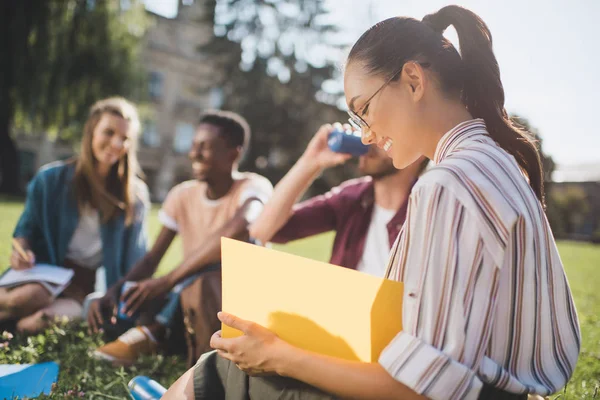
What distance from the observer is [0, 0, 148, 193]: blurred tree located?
38.9 ft

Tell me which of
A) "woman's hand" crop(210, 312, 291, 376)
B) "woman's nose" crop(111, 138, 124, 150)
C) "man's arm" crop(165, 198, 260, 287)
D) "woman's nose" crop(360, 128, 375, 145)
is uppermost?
"woman's nose" crop(360, 128, 375, 145)

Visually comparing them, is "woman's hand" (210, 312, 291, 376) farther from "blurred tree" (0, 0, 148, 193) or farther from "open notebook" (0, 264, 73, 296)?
"blurred tree" (0, 0, 148, 193)

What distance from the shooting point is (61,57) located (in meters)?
12.7

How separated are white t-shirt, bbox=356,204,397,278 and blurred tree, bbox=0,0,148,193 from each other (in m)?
A: 12.5

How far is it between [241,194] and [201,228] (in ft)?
1.27

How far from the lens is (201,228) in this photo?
3115 millimetres

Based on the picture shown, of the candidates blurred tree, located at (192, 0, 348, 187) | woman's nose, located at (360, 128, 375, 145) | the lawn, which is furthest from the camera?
blurred tree, located at (192, 0, 348, 187)

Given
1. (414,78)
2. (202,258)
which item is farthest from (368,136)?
(202,258)

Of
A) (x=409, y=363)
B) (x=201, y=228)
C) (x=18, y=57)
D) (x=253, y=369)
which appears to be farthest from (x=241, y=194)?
(x=18, y=57)

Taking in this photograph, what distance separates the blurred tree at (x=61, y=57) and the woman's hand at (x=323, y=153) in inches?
480

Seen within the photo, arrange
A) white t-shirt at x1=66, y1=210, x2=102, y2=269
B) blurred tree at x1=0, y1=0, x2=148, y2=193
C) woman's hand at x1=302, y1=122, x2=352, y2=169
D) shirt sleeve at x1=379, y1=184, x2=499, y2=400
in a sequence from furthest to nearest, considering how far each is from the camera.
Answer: blurred tree at x1=0, y1=0, x2=148, y2=193
white t-shirt at x1=66, y1=210, x2=102, y2=269
woman's hand at x1=302, y1=122, x2=352, y2=169
shirt sleeve at x1=379, y1=184, x2=499, y2=400

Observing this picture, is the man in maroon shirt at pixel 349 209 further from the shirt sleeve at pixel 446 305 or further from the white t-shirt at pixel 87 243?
the shirt sleeve at pixel 446 305

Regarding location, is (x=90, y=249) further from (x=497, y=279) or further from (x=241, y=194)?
(x=497, y=279)

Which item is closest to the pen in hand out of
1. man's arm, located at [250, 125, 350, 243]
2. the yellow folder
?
man's arm, located at [250, 125, 350, 243]
